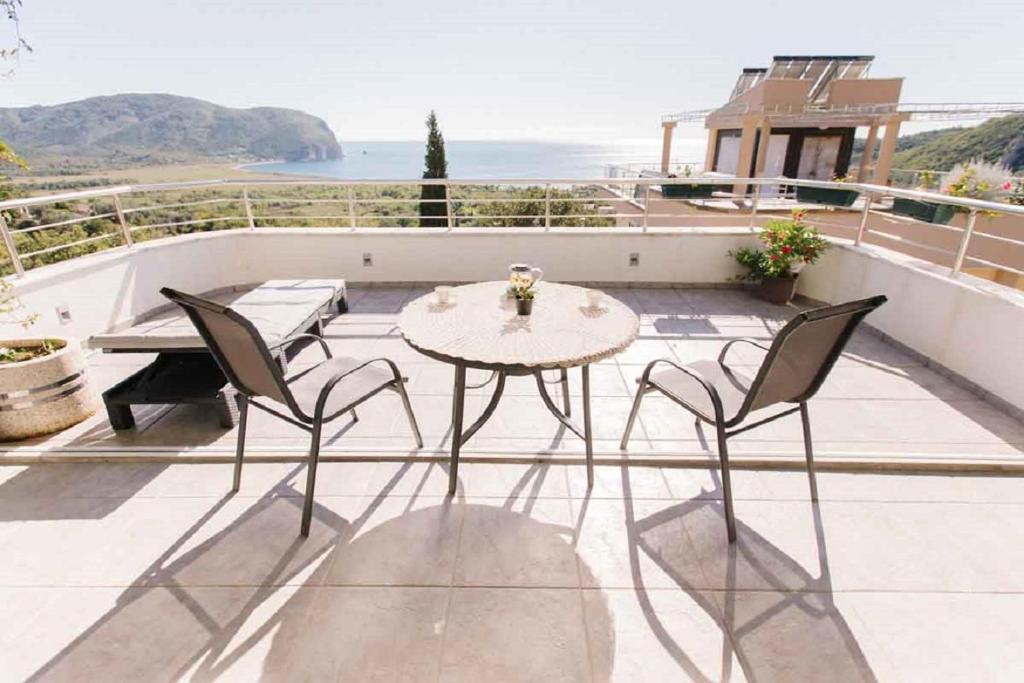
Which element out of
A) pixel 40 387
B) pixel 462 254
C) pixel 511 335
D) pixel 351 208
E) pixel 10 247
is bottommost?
pixel 40 387

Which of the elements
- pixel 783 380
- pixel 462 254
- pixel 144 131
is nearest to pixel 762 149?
pixel 462 254

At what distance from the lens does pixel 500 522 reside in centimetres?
183

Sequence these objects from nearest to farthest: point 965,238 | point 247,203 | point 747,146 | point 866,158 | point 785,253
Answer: point 965,238 < point 785,253 < point 247,203 < point 747,146 < point 866,158

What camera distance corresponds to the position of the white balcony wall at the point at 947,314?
2.63m

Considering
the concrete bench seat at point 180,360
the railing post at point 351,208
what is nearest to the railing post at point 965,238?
the concrete bench seat at point 180,360

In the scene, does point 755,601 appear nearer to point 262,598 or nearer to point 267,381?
point 262,598

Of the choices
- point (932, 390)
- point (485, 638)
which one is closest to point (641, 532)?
point (485, 638)

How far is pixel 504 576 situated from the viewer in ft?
5.20

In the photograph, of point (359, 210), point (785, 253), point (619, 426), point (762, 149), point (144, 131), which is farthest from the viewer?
point (144, 131)

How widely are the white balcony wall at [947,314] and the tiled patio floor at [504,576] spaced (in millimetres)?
997

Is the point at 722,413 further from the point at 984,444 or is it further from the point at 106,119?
the point at 106,119

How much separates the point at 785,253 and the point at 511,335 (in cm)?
363

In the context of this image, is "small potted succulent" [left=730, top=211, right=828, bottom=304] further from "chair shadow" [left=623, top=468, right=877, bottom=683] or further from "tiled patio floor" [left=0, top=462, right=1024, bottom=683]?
"chair shadow" [left=623, top=468, right=877, bottom=683]

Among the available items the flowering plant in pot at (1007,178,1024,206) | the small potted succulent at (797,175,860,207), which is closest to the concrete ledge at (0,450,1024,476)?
the flowering plant in pot at (1007,178,1024,206)
